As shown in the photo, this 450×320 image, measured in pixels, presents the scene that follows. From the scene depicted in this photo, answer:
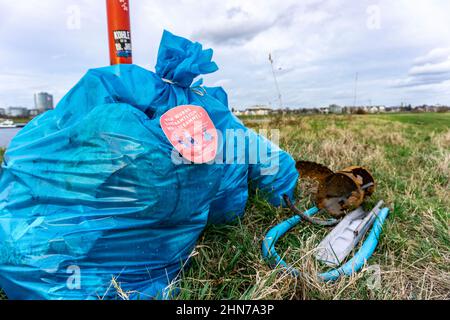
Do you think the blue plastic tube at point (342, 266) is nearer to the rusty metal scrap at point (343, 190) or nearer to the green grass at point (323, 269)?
the green grass at point (323, 269)

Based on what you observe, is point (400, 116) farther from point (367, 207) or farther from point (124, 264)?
point (124, 264)

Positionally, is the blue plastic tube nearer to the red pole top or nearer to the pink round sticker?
the pink round sticker

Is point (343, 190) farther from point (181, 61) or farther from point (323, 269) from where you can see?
point (181, 61)

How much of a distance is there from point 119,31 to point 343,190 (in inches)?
59.9

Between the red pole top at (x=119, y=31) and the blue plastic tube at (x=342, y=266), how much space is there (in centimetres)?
107

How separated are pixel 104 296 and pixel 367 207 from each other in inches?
63.4

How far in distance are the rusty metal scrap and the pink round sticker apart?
1.01 metres

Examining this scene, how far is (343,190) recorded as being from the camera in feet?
6.91

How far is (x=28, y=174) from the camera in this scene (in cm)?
125

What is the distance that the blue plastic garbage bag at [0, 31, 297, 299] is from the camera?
1103 mm

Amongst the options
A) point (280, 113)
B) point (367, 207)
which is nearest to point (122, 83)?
point (367, 207)

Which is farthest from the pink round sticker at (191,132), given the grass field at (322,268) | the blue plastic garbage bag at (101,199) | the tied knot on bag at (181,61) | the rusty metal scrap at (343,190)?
the rusty metal scrap at (343,190)
